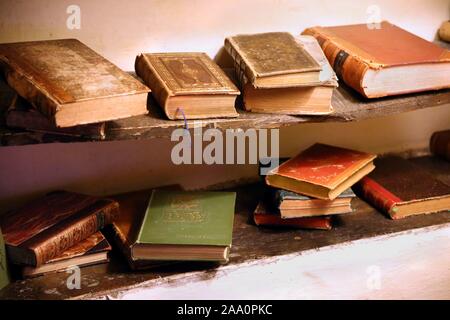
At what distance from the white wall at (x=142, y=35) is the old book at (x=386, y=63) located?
0.15 metres

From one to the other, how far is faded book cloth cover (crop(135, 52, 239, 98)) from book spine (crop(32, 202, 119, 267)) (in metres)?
0.30

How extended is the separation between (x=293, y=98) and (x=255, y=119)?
0.31 ft

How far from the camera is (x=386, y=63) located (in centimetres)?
122

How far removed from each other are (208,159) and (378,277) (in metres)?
0.51

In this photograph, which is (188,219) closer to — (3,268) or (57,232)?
(57,232)

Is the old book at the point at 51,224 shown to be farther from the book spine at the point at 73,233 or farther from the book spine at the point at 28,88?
the book spine at the point at 28,88

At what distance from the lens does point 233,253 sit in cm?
127

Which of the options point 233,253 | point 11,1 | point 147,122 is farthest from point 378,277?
point 11,1

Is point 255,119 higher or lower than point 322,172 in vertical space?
higher

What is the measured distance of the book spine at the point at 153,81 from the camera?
1124 mm

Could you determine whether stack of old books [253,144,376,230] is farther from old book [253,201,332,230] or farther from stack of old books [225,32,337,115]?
stack of old books [225,32,337,115]

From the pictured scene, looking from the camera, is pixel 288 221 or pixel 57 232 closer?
pixel 57 232

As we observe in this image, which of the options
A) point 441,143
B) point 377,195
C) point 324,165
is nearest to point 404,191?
point 377,195
